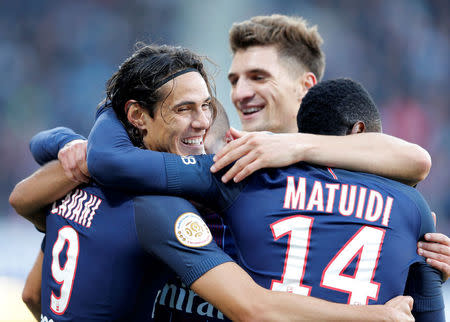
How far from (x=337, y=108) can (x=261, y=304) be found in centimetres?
78

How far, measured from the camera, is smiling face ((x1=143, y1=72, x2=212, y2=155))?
2.20 metres

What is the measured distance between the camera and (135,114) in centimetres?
225

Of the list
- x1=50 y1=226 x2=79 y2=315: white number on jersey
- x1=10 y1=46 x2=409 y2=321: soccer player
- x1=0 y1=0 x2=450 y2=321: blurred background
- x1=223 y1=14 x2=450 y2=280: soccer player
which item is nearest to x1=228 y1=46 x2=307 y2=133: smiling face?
x1=223 y1=14 x2=450 y2=280: soccer player

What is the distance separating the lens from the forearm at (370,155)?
75.2 inches

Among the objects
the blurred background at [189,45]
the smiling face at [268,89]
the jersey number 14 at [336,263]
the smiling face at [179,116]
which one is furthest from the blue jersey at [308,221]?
the blurred background at [189,45]

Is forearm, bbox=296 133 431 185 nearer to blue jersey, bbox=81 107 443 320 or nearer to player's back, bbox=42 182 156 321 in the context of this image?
blue jersey, bbox=81 107 443 320

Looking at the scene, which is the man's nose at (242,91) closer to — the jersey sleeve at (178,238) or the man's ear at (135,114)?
the man's ear at (135,114)

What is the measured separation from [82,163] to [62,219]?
25 centimetres

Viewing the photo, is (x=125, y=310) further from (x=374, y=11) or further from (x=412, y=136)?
(x=374, y=11)

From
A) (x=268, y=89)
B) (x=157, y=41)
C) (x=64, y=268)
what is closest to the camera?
(x=64, y=268)

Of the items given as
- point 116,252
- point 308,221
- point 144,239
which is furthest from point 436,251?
point 116,252

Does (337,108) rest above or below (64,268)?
above

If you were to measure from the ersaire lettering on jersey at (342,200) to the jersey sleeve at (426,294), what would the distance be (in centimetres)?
30

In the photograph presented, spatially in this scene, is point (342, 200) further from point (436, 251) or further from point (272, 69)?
point (272, 69)
